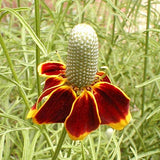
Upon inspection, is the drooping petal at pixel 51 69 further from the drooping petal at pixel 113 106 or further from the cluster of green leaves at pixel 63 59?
the drooping petal at pixel 113 106

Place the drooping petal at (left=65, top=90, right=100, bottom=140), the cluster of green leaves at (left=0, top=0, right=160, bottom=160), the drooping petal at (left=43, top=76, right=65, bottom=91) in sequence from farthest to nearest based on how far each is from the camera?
the cluster of green leaves at (left=0, top=0, right=160, bottom=160), the drooping petal at (left=43, top=76, right=65, bottom=91), the drooping petal at (left=65, top=90, right=100, bottom=140)

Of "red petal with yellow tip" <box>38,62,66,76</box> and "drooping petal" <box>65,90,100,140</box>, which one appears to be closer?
"drooping petal" <box>65,90,100,140</box>

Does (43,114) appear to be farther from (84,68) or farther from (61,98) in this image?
(84,68)

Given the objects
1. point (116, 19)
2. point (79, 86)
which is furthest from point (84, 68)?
point (116, 19)

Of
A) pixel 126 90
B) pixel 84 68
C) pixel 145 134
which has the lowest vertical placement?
pixel 145 134

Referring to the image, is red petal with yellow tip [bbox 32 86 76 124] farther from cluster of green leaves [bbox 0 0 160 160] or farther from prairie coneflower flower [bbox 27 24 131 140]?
cluster of green leaves [bbox 0 0 160 160]

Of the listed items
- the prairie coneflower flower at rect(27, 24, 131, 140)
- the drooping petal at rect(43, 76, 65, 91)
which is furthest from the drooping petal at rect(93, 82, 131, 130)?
the drooping petal at rect(43, 76, 65, 91)

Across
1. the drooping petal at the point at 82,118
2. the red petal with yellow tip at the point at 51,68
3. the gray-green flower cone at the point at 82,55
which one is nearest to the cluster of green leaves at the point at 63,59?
the red petal with yellow tip at the point at 51,68
